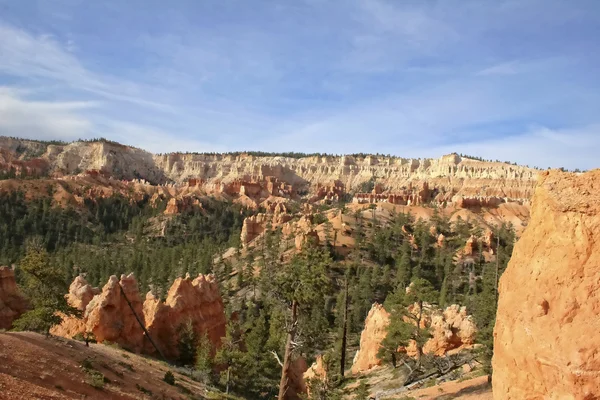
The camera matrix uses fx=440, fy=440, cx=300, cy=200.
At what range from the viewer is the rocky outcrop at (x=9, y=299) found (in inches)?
1233

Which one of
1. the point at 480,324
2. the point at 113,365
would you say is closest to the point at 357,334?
the point at 480,324

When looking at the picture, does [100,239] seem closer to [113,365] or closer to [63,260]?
[63,260]

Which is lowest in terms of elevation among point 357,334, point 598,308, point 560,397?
point 357,334

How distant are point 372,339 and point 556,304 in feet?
99.9

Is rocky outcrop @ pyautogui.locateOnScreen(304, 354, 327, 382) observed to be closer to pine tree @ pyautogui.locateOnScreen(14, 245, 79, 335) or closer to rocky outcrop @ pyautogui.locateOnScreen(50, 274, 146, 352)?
rocky outcrop @ pyautogui.locateOnScreen(50, 274, 146, 352)

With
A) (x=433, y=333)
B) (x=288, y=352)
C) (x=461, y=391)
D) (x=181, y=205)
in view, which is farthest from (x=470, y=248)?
(x=181, y=205)

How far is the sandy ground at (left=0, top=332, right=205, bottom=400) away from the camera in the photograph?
1327cm

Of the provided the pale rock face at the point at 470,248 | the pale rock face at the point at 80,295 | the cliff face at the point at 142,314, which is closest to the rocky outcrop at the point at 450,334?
the cliff face at the point at 142,314

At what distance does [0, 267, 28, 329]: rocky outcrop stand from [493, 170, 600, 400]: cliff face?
111ft

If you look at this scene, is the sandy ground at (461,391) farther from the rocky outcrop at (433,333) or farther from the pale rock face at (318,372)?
the rocky outcrop at (433,333)

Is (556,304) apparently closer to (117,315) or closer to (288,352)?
(288,352)

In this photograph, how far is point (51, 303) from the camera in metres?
22.0

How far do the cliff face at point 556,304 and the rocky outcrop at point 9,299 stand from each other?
33910 mm

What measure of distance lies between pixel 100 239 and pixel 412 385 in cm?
9547
